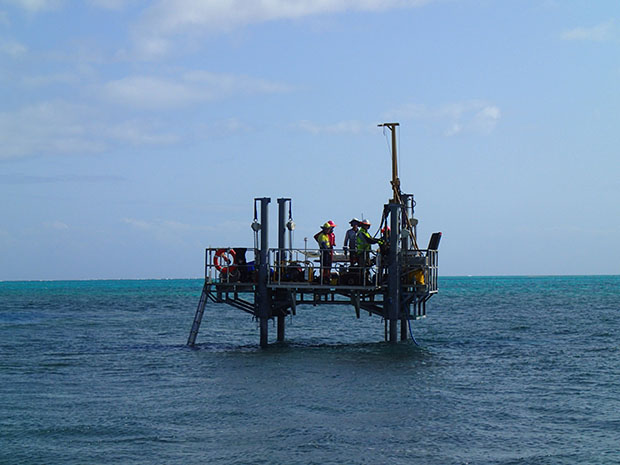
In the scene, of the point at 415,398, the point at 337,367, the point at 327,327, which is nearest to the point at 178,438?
the point at 415,398

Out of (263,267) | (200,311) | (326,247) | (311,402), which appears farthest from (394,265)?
(311,402)

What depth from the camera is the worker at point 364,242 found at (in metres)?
25.0

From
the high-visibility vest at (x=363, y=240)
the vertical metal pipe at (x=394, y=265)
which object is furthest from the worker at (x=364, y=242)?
the vertical metal pipe at (x=394, y=265)

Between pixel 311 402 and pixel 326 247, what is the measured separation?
27.9 feet

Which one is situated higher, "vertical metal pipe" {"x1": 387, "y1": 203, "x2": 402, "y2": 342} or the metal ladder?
"vertical metal pipe" {"x1": 387, "y1": 203, "x2": 402, "y2": 342}

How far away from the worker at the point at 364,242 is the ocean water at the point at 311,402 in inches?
122

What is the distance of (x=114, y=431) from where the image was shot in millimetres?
15305

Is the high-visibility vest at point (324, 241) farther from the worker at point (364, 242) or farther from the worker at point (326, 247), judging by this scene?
the worker at point (364, 242)

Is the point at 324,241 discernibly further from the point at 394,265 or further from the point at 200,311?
the point at 200,311

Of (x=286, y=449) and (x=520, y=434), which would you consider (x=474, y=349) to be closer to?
(x=520, y=434)

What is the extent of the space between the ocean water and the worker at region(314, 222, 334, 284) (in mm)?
2651

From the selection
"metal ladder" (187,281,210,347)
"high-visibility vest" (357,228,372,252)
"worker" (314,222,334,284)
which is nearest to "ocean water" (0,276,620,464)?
"metal ladder" (187,281,210,347)

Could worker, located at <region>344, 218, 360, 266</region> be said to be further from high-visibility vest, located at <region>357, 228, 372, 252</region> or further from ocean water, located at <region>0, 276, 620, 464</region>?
ocean water, located at <region>0, 276, 620, 464</region>

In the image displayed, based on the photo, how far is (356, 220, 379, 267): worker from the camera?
2498 centimetres
